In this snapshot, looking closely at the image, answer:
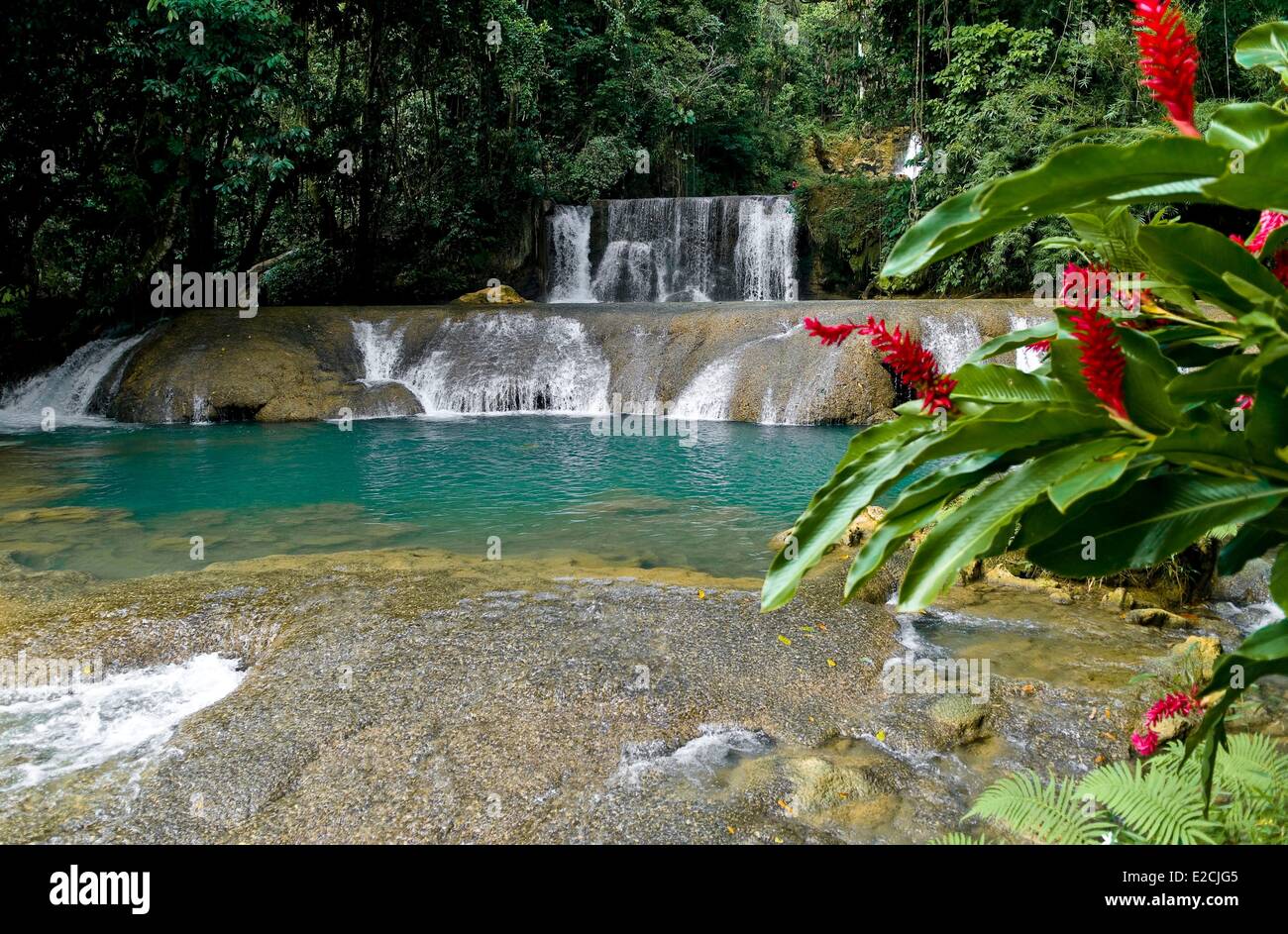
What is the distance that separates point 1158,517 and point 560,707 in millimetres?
3013

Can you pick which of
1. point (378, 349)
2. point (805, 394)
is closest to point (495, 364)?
point (378, 349)

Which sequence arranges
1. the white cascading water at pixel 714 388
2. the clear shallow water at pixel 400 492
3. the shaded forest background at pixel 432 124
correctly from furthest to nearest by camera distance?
the white cascading water at pixel 714 388 → the shaded forest background at pixel 432 124 → the clear shallow water at pixel 400 492

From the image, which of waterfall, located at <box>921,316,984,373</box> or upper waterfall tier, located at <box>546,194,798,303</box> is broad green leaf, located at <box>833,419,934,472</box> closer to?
waterfall, located at <box>921,316,984,373</box>

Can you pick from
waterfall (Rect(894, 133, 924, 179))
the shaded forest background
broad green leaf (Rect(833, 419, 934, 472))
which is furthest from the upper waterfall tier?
broad green leaf (Rect(833, 419, 934, 472))

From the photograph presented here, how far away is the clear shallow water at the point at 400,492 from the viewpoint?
6.81 metres

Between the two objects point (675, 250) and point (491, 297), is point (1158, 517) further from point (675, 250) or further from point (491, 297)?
point (675, 250)

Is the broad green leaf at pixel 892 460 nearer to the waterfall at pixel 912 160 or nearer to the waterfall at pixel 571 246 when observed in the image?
the waterfall at pixel 912 160

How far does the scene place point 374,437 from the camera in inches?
494

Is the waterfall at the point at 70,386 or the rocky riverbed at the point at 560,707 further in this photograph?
the waterfall at the point at 70,386

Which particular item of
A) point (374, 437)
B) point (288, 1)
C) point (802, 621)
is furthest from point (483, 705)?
point (288, 1)

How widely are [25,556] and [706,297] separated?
56.4ft

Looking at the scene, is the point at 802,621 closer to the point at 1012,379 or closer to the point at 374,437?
the point at 1012,379

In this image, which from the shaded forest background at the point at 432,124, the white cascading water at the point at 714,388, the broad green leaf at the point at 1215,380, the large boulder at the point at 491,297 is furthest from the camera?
the large boulder at the point at 491,297

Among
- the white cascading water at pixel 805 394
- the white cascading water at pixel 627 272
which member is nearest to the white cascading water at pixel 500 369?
the white cascading water at pixel 805 394
